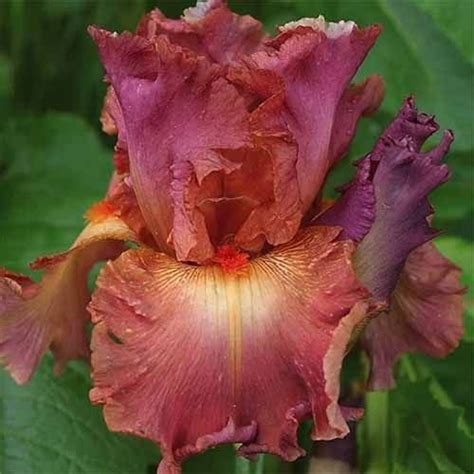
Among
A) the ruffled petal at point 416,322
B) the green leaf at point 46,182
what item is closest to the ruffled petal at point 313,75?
the ruffled petal at point 416,322

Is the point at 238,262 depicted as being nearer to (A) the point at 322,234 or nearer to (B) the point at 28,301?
(A) the point at 322,234

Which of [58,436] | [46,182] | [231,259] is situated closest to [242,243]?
[231,259]

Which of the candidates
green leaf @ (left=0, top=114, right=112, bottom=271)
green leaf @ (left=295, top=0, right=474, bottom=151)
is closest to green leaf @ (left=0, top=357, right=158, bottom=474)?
green leaf @ (left=0, top=114, right=112, bottom=271)

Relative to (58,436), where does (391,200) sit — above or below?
above

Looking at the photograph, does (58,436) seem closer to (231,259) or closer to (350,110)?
(231,259)

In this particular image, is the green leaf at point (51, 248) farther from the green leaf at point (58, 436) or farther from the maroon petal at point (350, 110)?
the maroon petal at point (350, 110)

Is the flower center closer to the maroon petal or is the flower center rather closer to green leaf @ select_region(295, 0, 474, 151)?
the maroon petal
